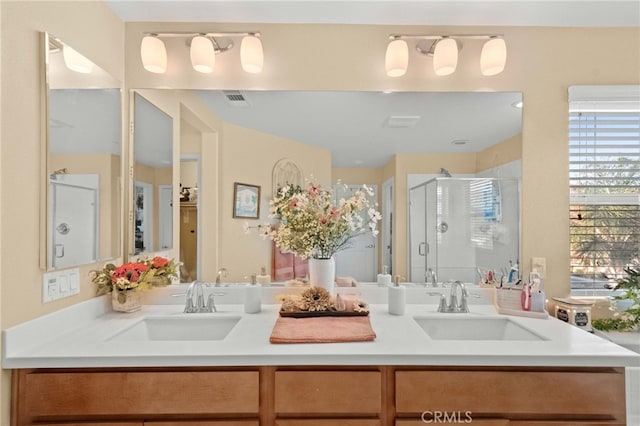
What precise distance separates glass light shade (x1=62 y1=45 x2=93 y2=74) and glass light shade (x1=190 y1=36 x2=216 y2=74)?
0.48 metres

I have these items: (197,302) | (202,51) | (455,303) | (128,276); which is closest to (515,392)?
(455,303)

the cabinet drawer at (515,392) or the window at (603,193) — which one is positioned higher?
the window at (603,193)

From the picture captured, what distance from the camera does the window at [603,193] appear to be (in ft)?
6.43

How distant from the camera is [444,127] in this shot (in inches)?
78.8

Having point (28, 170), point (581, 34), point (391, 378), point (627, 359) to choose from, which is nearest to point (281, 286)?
point (391, 378)

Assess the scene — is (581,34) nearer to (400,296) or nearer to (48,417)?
(400,296)

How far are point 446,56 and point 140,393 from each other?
205 centimetres

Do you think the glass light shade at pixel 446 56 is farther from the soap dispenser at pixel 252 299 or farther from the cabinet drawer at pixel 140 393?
the cabinet drawer at pixel 140 393

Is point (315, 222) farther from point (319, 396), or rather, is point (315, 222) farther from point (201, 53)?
point (201, 53)

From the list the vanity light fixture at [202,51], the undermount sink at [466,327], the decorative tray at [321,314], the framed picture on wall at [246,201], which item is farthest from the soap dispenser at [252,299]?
the vanity light fixture at [202,51]

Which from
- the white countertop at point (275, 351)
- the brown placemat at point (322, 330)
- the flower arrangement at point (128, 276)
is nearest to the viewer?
the white countertop at point (275, 351)

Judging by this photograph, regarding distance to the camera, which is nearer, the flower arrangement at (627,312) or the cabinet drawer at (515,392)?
the cabinet drawer at (515,392)

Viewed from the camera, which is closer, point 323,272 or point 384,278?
point 323,272

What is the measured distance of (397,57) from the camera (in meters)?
1.88
